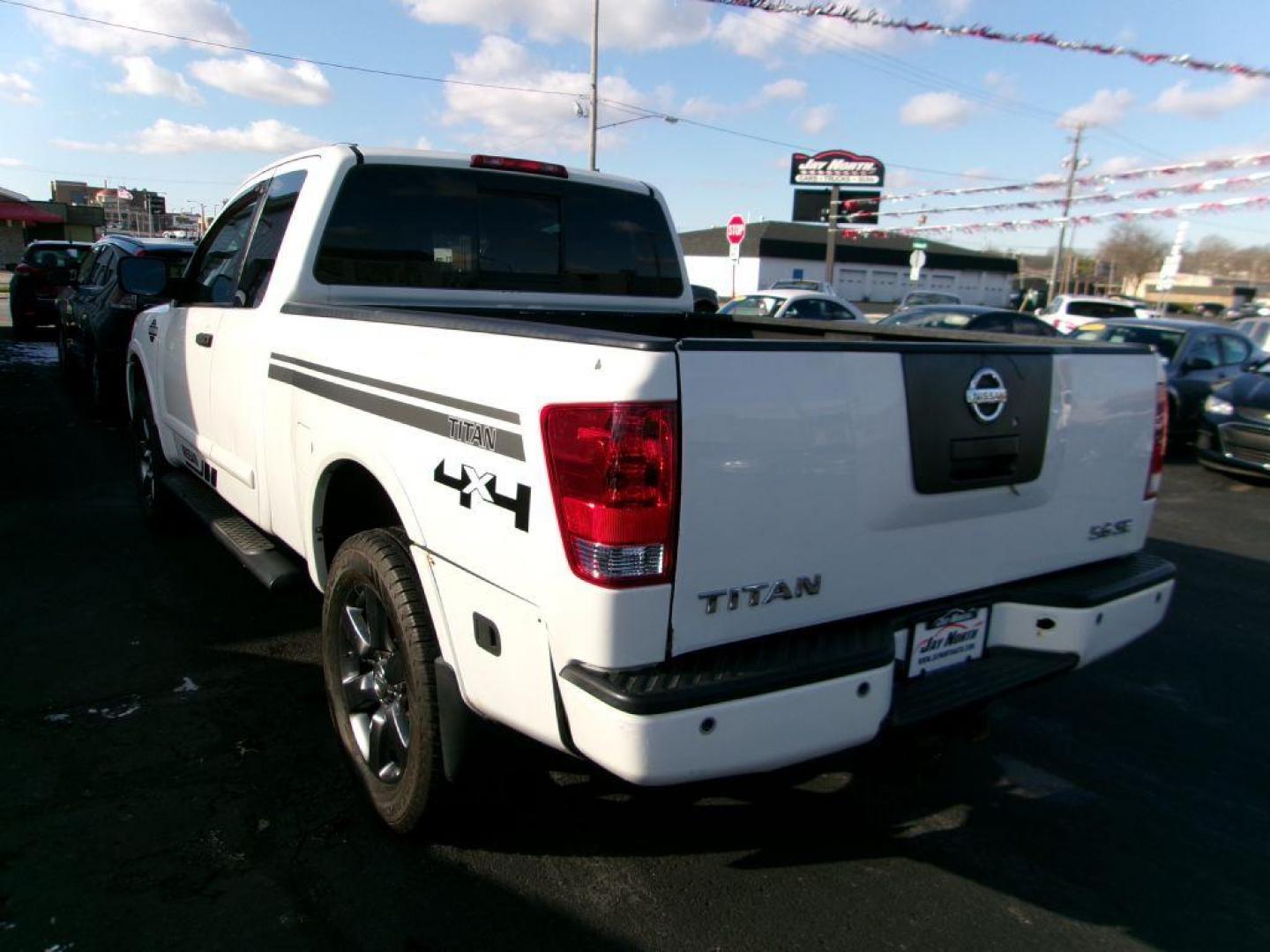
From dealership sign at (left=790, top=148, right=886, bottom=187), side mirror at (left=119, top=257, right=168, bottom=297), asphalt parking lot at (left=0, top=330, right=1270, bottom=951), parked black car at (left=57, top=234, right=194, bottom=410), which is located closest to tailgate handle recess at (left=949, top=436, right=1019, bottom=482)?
asphalt parking lot at (left=0, top=330, right=1270, bottom=951)

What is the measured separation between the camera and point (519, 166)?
407 cm

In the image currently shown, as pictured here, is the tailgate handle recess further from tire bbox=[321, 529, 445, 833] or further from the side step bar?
the side step bar

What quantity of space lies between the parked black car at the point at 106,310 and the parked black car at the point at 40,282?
531 centimetres

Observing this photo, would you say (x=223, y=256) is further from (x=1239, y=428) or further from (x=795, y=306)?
(x=795, y=306)

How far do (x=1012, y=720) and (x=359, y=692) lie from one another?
2.70 metres

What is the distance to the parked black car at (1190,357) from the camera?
10.8 m

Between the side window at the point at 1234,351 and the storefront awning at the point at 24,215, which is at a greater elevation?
the storefront awning at the point at 24,215

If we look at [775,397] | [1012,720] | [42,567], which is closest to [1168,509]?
[1012,720]

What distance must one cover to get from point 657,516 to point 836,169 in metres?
42.0

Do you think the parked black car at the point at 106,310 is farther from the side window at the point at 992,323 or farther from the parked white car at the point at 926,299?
the parked white car at the point at 926,299

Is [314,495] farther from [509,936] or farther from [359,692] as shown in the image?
[509,936]

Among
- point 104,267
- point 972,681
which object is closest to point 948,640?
point 972,681

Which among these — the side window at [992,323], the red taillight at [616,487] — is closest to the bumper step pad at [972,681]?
the red taillight at [616,487]

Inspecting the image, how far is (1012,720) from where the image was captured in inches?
148
